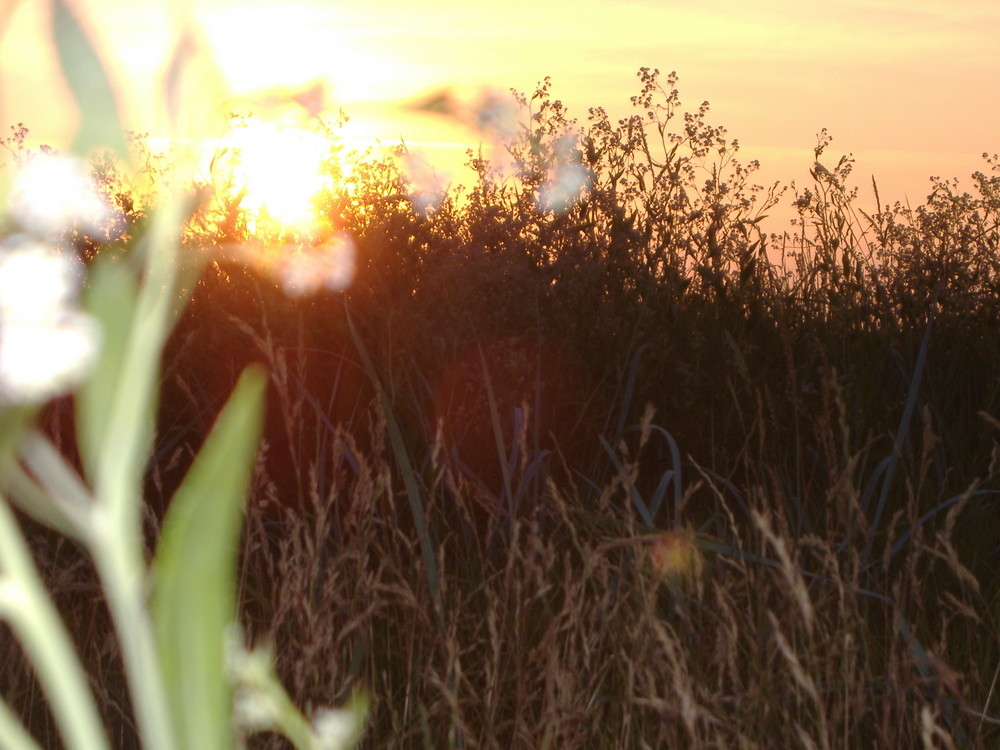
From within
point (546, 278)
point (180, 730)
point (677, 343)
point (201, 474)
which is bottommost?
point (677, 343)

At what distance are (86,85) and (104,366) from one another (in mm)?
146

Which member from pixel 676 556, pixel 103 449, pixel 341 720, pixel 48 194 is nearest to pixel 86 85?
pixel 48 194

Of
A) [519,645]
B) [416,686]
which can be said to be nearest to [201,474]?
[519,645]

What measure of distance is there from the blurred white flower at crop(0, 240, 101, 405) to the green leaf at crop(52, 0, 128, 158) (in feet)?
0.30

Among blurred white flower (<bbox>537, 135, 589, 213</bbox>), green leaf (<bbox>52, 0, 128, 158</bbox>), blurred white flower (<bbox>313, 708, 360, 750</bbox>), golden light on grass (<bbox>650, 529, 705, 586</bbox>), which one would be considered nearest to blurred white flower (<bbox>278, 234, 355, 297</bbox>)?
blurred white flower (<bbox>537, 135, 589, 213</bbox>)

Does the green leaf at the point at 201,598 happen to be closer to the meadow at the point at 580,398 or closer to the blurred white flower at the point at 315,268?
the meadow at the point at 580,398

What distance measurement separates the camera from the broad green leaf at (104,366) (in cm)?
51

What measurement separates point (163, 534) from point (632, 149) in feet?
7.87

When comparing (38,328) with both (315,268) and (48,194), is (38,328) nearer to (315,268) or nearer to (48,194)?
(48,194)

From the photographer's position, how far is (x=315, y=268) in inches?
153

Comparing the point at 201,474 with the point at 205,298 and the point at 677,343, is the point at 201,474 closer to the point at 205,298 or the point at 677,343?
the point at 677,343

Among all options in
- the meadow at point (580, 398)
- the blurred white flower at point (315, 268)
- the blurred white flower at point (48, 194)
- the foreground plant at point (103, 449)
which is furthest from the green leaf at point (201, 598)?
the blurred white flower at point (315, 268)

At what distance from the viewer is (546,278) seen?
3.61 meters

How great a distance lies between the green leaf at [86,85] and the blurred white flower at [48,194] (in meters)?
0.01
